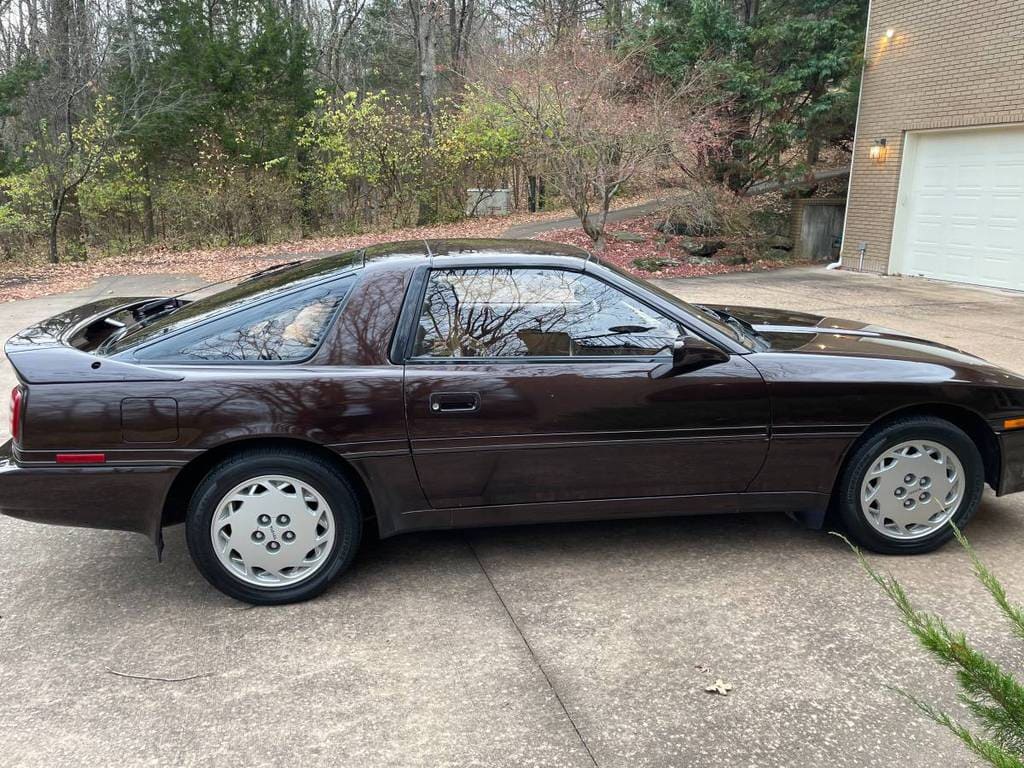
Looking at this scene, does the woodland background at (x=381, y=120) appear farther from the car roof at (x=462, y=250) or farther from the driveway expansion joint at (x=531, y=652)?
the driveway expansion joint at (x=531, y=652)

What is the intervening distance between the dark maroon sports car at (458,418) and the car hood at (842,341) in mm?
49

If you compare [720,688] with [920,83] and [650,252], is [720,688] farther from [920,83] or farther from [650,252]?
[650,252]

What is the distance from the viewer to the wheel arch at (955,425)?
3617 mm

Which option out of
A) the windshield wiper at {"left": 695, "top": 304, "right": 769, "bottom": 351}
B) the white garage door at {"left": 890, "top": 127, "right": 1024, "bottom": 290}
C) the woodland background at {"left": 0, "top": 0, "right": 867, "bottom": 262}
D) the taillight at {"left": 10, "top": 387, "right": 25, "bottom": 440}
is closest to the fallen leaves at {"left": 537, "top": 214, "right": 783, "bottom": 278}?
the woodland background at {"left": 0, "top": 0, "right": 867, "bottom": 262}

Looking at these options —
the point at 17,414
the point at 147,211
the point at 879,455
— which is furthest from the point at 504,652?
the point at 147,211

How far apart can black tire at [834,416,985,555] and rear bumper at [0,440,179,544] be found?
2923 millimetres

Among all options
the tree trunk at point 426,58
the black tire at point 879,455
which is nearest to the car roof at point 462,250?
the black tire at point 879,455

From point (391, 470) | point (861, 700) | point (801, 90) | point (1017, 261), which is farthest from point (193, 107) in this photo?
point (861, 700)

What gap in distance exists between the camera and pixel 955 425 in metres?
3.69

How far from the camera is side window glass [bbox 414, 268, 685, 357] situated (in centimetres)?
344

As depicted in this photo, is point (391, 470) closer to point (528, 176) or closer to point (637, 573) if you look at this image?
point (637, 573)

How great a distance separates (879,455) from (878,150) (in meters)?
12.0

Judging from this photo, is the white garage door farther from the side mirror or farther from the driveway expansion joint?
the driveway expansion joint

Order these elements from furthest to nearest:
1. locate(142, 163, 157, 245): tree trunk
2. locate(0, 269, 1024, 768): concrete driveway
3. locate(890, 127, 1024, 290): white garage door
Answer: locate(142, 163, 157, 245): tree trunk < locate(890, 127, 1024, 290): white garage door < locate(0, 269, 1024, 768): concrete driveway
